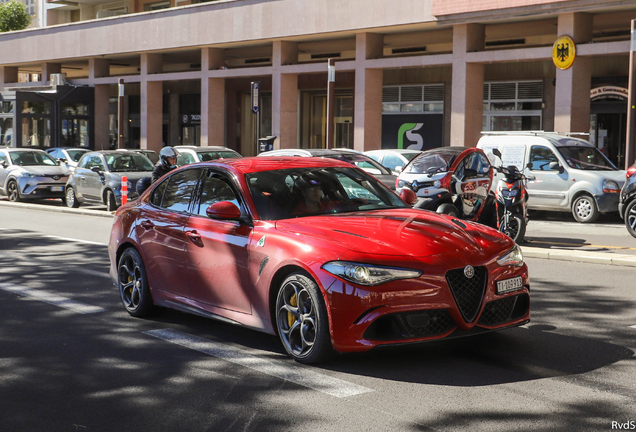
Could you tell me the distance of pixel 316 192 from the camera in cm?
665

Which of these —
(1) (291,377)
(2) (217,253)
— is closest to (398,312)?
(1) (291,377)

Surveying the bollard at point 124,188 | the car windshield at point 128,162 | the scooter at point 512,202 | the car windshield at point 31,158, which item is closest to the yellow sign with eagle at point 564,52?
the car windshield at point 128,162

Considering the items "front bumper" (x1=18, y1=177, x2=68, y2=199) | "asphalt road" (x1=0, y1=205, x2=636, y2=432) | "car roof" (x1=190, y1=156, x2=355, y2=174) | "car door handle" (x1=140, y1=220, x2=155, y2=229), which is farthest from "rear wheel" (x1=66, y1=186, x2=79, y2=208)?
"car roof" (x1=190, y1=156, x2=355, y2=174)

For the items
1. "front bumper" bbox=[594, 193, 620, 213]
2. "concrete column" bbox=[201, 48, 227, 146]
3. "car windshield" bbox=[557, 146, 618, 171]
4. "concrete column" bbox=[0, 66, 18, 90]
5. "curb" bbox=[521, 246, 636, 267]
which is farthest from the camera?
"concrete column" bbox=[0, 66, 18, 90]

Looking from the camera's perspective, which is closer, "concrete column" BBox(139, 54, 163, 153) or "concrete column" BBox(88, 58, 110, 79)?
"concrete column" BBox(139, 54, 163, 153)

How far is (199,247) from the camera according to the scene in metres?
6.78

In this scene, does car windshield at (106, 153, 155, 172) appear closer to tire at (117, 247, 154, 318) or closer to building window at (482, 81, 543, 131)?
tire at (117, 247, 154, 318)

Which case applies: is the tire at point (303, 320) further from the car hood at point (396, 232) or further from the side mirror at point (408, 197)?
the side mirror at point (408, 197)

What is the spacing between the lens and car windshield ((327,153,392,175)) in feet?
62.8

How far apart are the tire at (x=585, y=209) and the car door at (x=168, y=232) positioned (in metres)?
12.3

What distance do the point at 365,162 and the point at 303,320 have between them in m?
14.0

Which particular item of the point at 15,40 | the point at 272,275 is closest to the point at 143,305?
the point at 272,275

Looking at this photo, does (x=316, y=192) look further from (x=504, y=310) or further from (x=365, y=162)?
(x=365, y=162)

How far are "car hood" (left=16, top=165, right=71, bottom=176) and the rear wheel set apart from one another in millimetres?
1659
